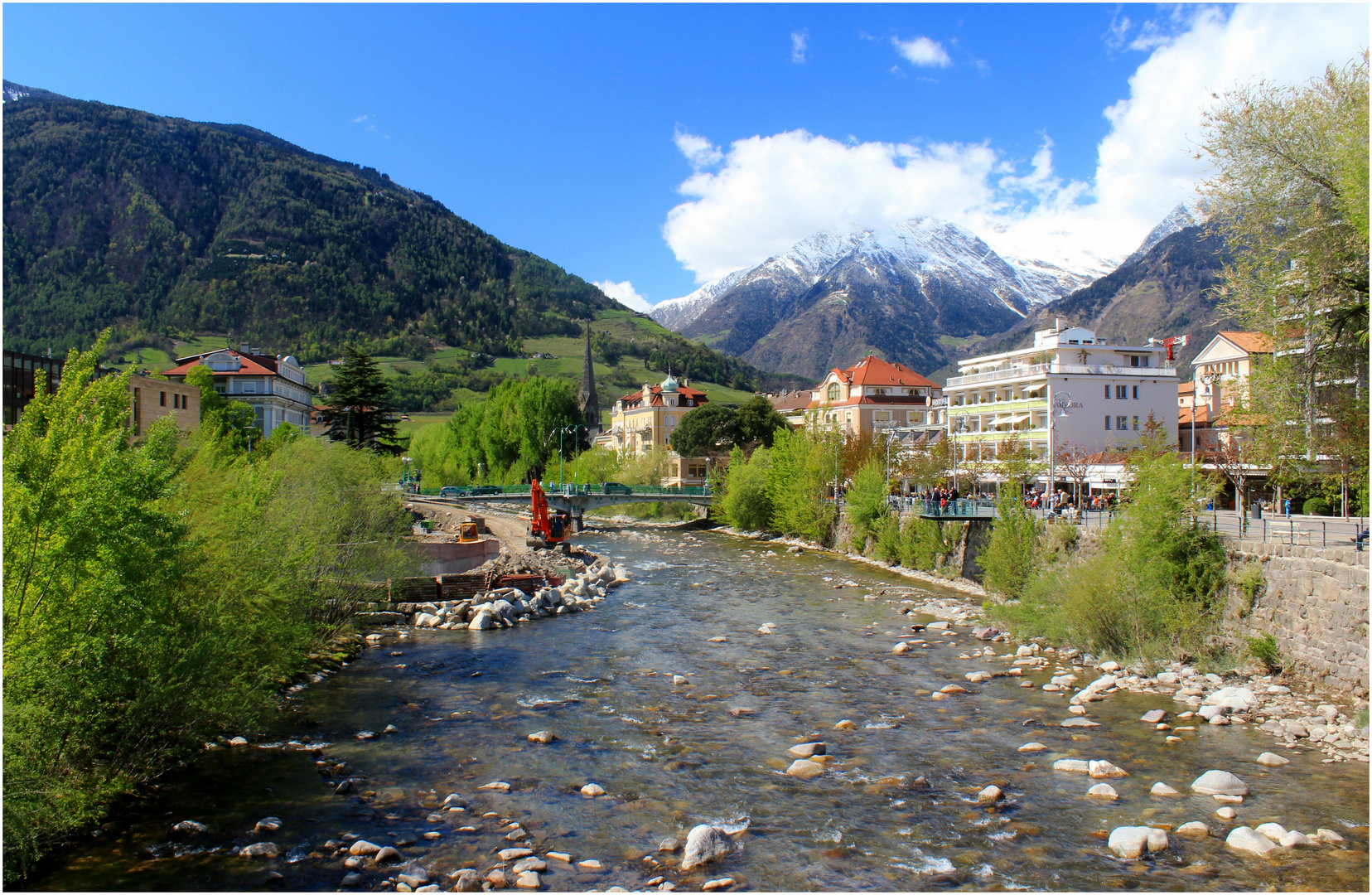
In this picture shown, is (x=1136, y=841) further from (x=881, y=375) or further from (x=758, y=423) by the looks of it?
(x=881, y=375)

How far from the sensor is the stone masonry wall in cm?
1870

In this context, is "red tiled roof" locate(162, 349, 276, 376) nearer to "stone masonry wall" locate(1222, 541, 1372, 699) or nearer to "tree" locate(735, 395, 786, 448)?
"tree" locate(735, 395, 786, 448)

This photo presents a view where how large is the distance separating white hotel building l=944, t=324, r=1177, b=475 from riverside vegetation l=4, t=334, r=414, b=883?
170ft

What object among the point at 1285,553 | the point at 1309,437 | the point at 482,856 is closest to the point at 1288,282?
the point at 1309,437

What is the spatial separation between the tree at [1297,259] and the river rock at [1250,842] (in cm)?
1203

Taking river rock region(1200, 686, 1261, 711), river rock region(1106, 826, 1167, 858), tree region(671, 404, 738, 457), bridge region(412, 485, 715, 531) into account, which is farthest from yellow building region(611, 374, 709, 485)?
river rock region(1106, 826, 1167, 858)

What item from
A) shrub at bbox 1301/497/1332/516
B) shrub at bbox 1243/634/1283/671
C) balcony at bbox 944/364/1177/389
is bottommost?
Result: shrub at bbox 1243/634/1283/671

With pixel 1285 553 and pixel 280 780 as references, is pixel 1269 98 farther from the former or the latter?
pixel 280 780

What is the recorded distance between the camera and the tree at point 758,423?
94562 millimetres

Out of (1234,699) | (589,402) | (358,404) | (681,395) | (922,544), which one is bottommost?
(1234,699)

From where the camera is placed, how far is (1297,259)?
799 inches

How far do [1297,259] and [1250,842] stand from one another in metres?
14.0

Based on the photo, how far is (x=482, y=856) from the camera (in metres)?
12.5

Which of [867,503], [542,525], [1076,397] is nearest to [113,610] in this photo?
[867,503]
